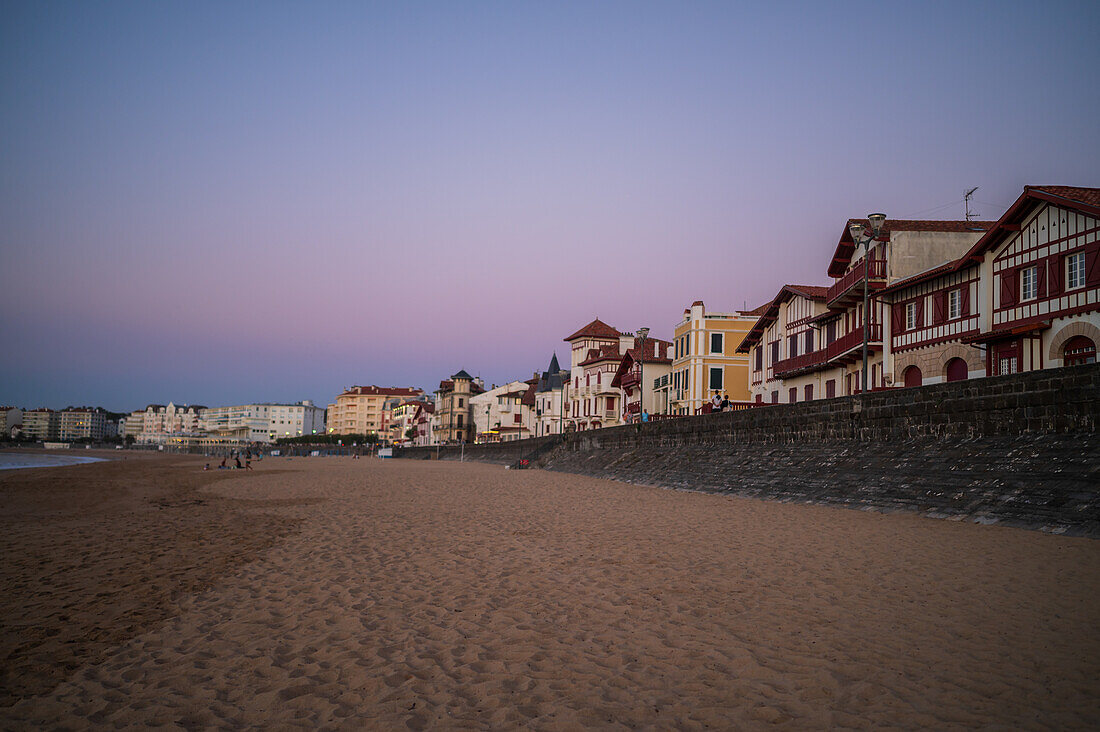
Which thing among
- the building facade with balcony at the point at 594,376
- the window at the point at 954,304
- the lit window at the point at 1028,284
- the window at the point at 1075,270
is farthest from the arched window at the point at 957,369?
the building facade with balcony at the point at 594,376

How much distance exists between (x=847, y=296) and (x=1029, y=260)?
8486 millimetres

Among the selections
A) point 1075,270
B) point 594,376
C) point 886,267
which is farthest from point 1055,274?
point 594,376

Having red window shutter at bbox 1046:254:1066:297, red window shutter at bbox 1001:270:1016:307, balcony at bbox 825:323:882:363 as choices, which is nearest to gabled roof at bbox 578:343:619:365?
balcony at bbox 825:323:882:363

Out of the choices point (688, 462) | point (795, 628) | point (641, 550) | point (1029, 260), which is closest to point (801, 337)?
point (688, 462)

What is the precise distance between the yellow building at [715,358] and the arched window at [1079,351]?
25.9 meters

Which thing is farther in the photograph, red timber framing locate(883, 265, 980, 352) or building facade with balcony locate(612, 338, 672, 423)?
building facade with balcony locate(612, 338, 672, 423)

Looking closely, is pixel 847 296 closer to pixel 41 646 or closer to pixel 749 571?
pixel 749 571

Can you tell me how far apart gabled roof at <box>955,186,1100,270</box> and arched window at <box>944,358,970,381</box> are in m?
3.33

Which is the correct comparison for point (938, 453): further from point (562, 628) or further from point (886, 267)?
point (886, 267)

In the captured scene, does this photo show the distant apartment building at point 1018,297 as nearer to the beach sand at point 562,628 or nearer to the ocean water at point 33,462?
the beach sand at point 562,628

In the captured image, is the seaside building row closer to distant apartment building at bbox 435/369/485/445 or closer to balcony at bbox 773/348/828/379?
balcony at bbox 773/348/828/379

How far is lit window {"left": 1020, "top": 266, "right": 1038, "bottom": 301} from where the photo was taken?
794 inches

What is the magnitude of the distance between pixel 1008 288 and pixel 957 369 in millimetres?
3499

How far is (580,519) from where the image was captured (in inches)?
595
